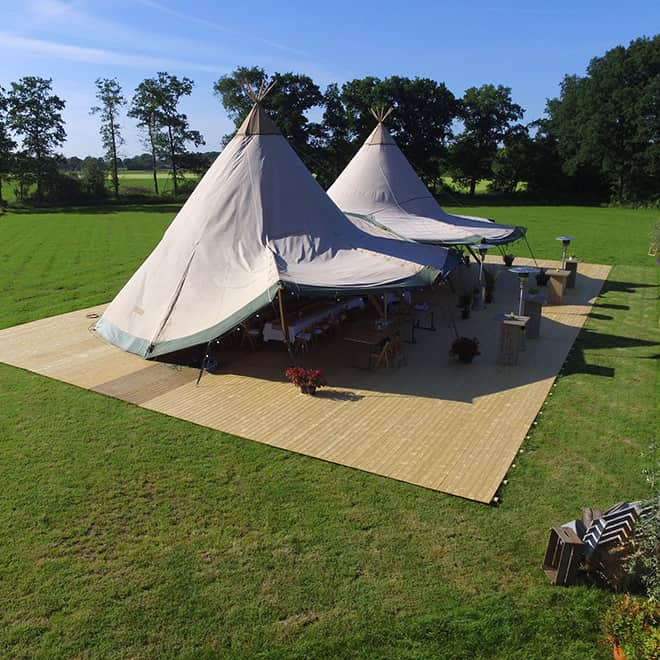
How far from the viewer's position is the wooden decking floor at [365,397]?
723 centimetres

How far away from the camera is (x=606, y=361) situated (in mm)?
10898

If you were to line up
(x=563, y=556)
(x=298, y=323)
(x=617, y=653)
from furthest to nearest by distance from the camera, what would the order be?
(x=298, y=323), (x=563, y=556), (x=617, y=653)

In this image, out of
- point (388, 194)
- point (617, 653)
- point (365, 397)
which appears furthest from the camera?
point (388, 194)

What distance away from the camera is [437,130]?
50438mm

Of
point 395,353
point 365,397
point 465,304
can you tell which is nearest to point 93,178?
point 465,304

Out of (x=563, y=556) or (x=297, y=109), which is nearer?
(x=563, y=556)

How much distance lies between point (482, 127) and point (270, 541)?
5445 centimetres

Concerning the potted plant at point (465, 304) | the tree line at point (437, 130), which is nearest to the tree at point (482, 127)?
the tree line at point (437, 130)

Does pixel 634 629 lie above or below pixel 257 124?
below

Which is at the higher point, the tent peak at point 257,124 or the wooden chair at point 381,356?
the tent peak at point 257,124

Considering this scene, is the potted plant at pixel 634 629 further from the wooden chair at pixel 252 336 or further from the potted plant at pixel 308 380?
the wooden chair at pixel 252 336

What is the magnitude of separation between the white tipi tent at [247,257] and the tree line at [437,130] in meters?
34.0

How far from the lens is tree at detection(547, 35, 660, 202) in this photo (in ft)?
145

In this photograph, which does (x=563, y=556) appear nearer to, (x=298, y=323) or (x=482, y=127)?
(x=298, y=323)
